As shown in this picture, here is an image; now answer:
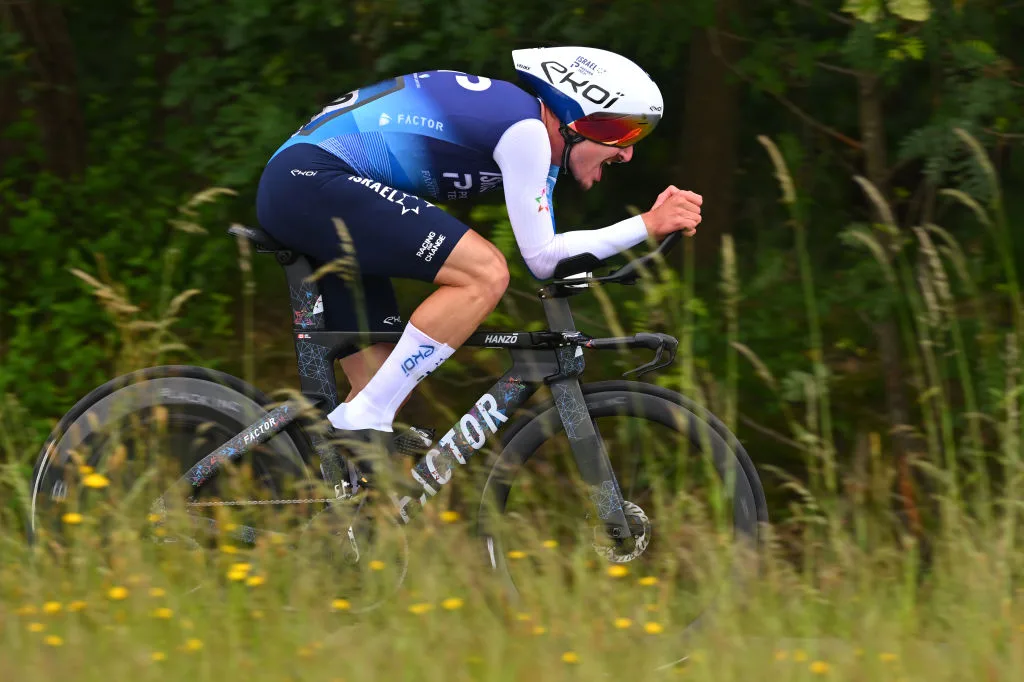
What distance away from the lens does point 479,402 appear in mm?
4137

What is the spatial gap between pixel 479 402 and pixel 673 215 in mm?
798

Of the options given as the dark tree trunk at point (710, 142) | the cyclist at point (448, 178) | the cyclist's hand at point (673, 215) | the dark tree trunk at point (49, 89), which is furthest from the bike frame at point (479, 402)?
the dark tree trunk at point (49, 89)

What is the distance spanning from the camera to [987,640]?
139 inches

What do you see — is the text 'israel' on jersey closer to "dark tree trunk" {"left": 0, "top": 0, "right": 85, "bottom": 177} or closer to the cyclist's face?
the cyclist's face

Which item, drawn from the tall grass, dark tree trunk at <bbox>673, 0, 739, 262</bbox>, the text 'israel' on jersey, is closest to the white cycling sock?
the tall grass

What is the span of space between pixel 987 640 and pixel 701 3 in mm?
2636

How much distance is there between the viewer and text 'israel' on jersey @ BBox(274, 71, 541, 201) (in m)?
3.97

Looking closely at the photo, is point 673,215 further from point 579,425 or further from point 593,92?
point 579,425

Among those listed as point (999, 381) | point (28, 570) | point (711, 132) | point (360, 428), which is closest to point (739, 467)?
point (360, 428)

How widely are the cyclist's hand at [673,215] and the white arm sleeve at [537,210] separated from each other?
3 centimetres

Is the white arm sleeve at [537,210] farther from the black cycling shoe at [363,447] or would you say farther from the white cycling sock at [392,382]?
the black cycling shoe at [363,447]

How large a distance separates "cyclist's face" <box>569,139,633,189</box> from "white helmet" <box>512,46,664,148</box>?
27 mm

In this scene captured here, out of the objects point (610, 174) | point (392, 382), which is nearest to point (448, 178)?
point (392, 382)

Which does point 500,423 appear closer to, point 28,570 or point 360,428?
point 360,428
